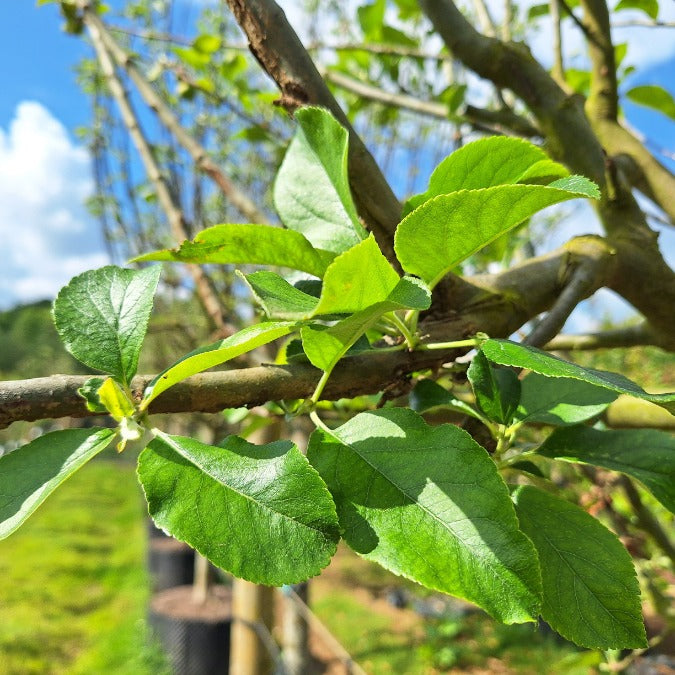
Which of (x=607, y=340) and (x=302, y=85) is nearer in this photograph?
(x=302, y=85)

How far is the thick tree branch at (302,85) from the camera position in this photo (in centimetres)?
48

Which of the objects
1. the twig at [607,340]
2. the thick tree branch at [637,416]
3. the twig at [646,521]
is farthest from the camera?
the twig at [646,521]

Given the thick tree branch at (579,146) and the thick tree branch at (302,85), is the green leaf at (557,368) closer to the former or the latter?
the thick tree branch at (302,85)

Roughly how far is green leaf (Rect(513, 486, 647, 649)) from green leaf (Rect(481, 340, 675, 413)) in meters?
0.11

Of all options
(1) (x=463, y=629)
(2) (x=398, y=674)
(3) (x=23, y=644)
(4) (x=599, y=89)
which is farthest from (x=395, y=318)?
(3) (x=23, y=644)

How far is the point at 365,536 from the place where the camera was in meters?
0.34

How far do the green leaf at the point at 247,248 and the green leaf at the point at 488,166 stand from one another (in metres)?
0.11

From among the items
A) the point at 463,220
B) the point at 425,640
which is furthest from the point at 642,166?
the point at 425,640

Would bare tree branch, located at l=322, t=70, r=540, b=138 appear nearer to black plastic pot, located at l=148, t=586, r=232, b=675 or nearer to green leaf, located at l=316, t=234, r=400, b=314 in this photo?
green leaf, located at l=316, t=234, r=400, b=314

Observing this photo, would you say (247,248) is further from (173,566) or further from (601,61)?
(173,566)

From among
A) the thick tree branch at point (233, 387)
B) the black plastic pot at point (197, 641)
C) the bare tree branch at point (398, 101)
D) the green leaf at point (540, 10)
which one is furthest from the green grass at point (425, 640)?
the thick tree branch at point (233, 387)

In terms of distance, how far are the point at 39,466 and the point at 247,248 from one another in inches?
7.9

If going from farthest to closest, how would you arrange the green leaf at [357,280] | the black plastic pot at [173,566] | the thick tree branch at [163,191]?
the black plastic pot at [173,566] < the thick tree branch at [163,191] < the green leaf at [357,280]

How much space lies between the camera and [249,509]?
335 mm
